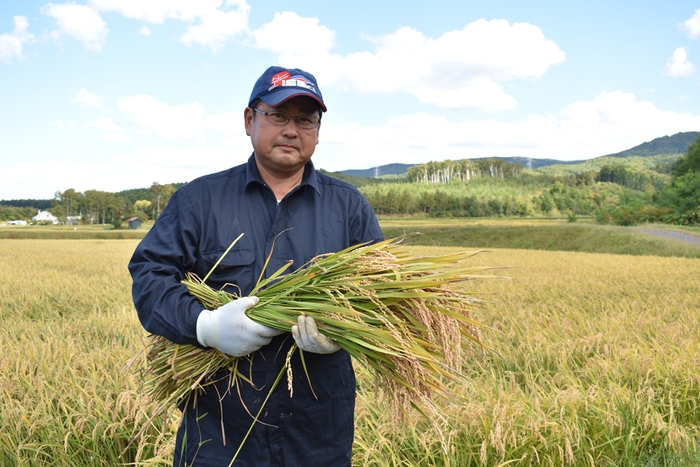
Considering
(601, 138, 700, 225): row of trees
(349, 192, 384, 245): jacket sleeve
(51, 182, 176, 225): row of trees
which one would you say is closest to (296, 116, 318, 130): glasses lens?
(349, 192, 384, 245): jacket sleeve

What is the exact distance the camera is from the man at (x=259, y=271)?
184cm

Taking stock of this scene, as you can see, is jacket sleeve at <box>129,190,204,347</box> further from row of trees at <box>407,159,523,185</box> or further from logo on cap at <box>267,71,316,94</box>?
row of trees at <box>407,159,523,185</box>

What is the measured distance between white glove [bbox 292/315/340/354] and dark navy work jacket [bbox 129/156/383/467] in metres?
0.20

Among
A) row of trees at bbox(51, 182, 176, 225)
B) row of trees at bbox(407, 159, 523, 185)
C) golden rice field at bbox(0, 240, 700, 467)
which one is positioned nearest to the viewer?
golden rice field at bbox(0, 240, 700, 467)

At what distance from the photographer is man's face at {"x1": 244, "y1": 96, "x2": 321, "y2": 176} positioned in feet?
6.55

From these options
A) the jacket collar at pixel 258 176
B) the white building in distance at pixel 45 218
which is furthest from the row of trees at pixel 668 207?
the white building in distance at pixel 45 218

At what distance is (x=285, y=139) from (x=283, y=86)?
0.71ft

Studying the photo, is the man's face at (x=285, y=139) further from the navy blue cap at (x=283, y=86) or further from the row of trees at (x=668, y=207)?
the row of trees at (x=668, y=207)

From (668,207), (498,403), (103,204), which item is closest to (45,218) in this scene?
(103,204)

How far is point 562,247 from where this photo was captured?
31.4 meters

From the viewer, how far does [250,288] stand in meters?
2.04

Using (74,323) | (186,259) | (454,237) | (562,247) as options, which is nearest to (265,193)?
(186,259)

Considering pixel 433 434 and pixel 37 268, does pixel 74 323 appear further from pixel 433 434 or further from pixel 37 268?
pixel 37 268

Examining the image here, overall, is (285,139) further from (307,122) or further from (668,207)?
(668,207)
